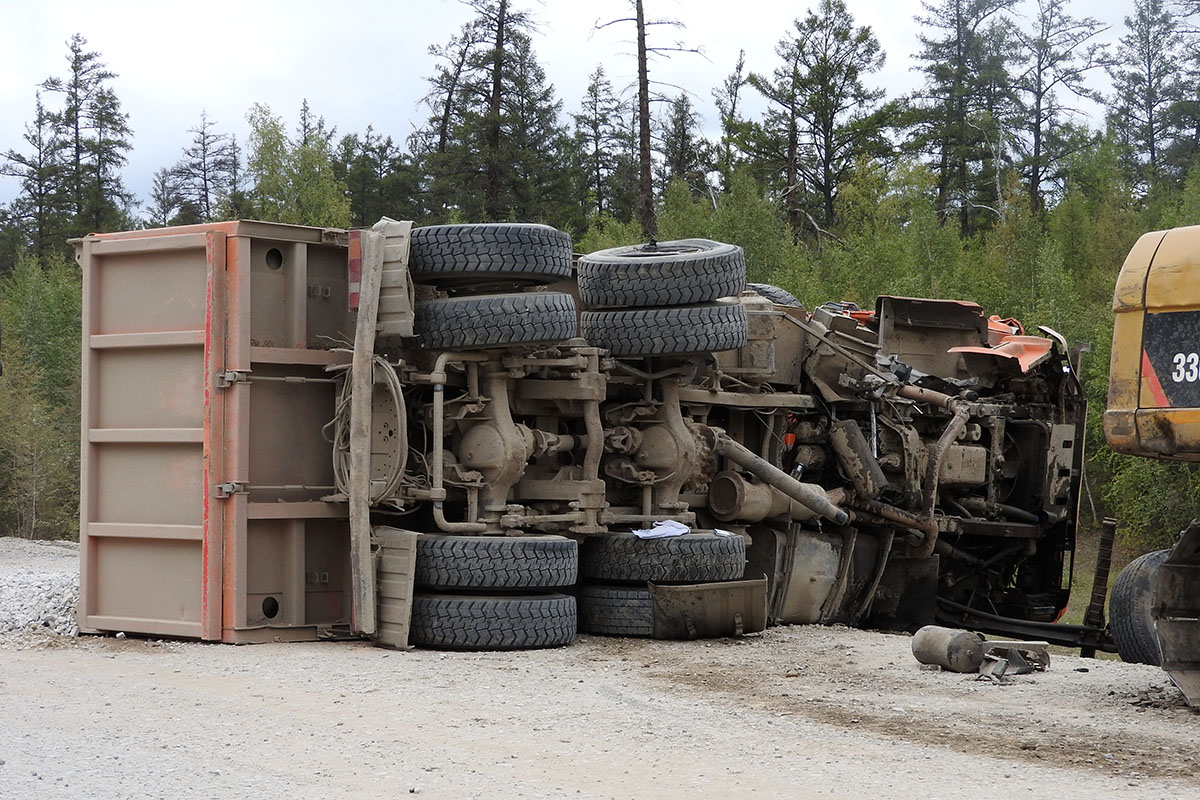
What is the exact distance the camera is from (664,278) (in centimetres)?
998

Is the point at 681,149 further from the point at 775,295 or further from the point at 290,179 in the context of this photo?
the point at 775,295

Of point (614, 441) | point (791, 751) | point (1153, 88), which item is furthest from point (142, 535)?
point (1153, 88)

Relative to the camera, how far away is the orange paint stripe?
6844 mm

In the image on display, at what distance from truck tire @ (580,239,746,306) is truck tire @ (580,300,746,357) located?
8 centimetres

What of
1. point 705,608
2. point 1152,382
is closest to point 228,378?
point 705,608

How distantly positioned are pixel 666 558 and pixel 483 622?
1.41 meters

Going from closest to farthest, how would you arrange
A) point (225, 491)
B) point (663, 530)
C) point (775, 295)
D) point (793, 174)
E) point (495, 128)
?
1. point (225, 491)
2. point (663, 530)
3. point (775, 295)
4. point (495, 128)
5. point (793, 174)

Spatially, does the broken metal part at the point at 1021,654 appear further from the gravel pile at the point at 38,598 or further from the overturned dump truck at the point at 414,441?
the gravel pile at the point at 38,598

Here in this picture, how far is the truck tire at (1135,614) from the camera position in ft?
31.8

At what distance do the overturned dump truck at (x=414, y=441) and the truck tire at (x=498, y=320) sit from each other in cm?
1

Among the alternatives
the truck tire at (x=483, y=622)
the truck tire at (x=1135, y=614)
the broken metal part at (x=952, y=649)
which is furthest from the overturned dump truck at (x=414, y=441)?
the truck tire at (x=1135, y=614)

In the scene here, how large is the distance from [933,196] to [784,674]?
3523cm

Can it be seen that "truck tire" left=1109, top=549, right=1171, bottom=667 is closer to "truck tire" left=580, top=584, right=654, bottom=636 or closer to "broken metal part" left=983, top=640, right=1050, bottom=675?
"broken metal part" left=983, top=640, right=1050, bottom=675

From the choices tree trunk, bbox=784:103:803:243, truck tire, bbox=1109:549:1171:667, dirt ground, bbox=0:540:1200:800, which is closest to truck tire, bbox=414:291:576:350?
dirt ground, bbox=0:540:1200:800
